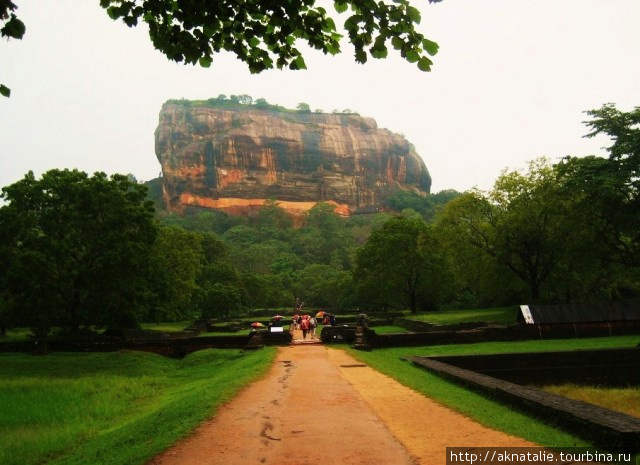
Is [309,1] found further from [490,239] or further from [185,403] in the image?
[490,239]

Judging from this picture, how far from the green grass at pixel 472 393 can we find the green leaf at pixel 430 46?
14.0ft

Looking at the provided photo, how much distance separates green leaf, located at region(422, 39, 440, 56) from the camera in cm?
456

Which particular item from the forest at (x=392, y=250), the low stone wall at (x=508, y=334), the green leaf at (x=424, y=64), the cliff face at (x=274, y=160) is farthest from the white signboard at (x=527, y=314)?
the cliff face at (x=274, y=160)

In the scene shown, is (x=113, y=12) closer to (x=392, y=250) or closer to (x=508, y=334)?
(x=508, y=334)

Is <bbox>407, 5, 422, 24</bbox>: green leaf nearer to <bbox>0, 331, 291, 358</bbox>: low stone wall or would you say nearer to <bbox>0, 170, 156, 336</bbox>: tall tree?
<bbox>0, 331, 291, 358</bbox>: low stone wall

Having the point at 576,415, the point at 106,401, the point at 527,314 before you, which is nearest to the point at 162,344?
the point at 106,401

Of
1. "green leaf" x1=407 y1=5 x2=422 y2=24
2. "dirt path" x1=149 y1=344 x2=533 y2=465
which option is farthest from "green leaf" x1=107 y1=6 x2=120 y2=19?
"dirt path" x1=149 y1=344 x2=533 y2=465

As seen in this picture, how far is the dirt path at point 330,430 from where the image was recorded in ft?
17.4

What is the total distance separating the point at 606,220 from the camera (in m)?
26.5

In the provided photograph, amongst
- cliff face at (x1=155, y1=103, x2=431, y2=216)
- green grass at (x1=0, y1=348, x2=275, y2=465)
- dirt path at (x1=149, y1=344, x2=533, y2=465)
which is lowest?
green grass at (x1=0, y1=348, x2=275, y2=465)

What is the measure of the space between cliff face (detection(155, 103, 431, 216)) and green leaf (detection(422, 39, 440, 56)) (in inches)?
4529

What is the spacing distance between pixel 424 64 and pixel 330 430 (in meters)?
4.39

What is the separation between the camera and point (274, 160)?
120 m

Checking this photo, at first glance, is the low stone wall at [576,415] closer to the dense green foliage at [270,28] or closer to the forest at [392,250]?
the dense green foliage at [270,28]
